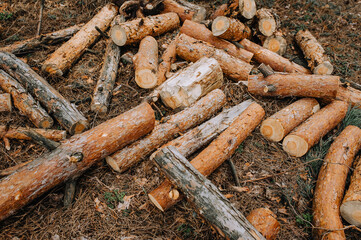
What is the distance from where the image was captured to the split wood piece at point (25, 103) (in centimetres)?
351

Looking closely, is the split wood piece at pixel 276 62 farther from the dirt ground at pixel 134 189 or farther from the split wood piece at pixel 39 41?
the split wood piece at pixel 39 41

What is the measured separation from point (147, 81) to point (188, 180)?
2240 millimetres

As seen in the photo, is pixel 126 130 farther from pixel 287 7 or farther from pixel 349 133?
pixel 287 7

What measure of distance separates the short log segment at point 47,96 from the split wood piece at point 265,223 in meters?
2.78

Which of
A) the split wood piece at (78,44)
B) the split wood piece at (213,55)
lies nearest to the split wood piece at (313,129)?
the split wood piece at (213,55)

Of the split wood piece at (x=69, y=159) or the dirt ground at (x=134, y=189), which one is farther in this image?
the dirt ground at (x=134, y=189)

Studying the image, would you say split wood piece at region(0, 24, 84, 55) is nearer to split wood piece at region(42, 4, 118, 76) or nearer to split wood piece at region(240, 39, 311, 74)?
split wood piece at region(42, 4, 118, 76)

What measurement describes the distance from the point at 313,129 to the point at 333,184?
0.92m

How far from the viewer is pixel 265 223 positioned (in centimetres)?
258

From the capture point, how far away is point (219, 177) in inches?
127

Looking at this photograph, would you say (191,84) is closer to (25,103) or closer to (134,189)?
(134,189)

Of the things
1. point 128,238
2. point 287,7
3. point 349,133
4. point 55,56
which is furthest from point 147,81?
point 287,7

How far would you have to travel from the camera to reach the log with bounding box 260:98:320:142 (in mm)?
3561

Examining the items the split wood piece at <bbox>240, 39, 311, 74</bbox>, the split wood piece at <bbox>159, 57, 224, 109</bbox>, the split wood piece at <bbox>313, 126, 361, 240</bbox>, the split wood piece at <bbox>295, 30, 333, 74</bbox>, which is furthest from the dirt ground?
the split wood piece at <bbox>240, 39, 311, 74</bbox>
